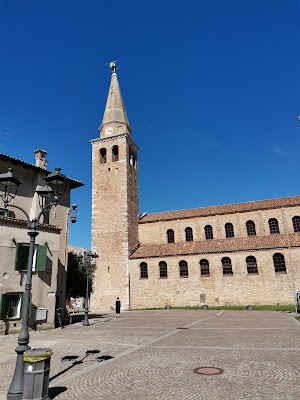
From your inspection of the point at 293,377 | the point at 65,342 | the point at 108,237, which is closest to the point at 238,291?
the point at 108,237

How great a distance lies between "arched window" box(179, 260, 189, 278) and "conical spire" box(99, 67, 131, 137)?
706 inches

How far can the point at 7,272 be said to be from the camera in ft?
48.3

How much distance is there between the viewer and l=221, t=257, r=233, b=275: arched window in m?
29.3

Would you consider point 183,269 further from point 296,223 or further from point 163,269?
point 296,223

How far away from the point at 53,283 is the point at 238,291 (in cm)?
1883

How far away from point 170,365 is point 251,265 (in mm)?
22981

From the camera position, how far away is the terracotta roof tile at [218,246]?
1133 inches

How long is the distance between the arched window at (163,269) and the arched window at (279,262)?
11.0m

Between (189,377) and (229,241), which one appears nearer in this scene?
(189,377)

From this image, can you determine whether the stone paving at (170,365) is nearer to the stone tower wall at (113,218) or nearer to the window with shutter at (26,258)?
the window with shutter at (26,258)

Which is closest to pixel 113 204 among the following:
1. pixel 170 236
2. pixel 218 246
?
pixel 170 236

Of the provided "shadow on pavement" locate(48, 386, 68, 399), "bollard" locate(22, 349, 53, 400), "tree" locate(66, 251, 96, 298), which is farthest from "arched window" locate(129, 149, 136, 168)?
"bollard" locate(22, 349, 53, 400)

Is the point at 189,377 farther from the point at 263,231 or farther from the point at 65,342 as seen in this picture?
the point at 263,231

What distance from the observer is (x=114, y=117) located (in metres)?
37.8
